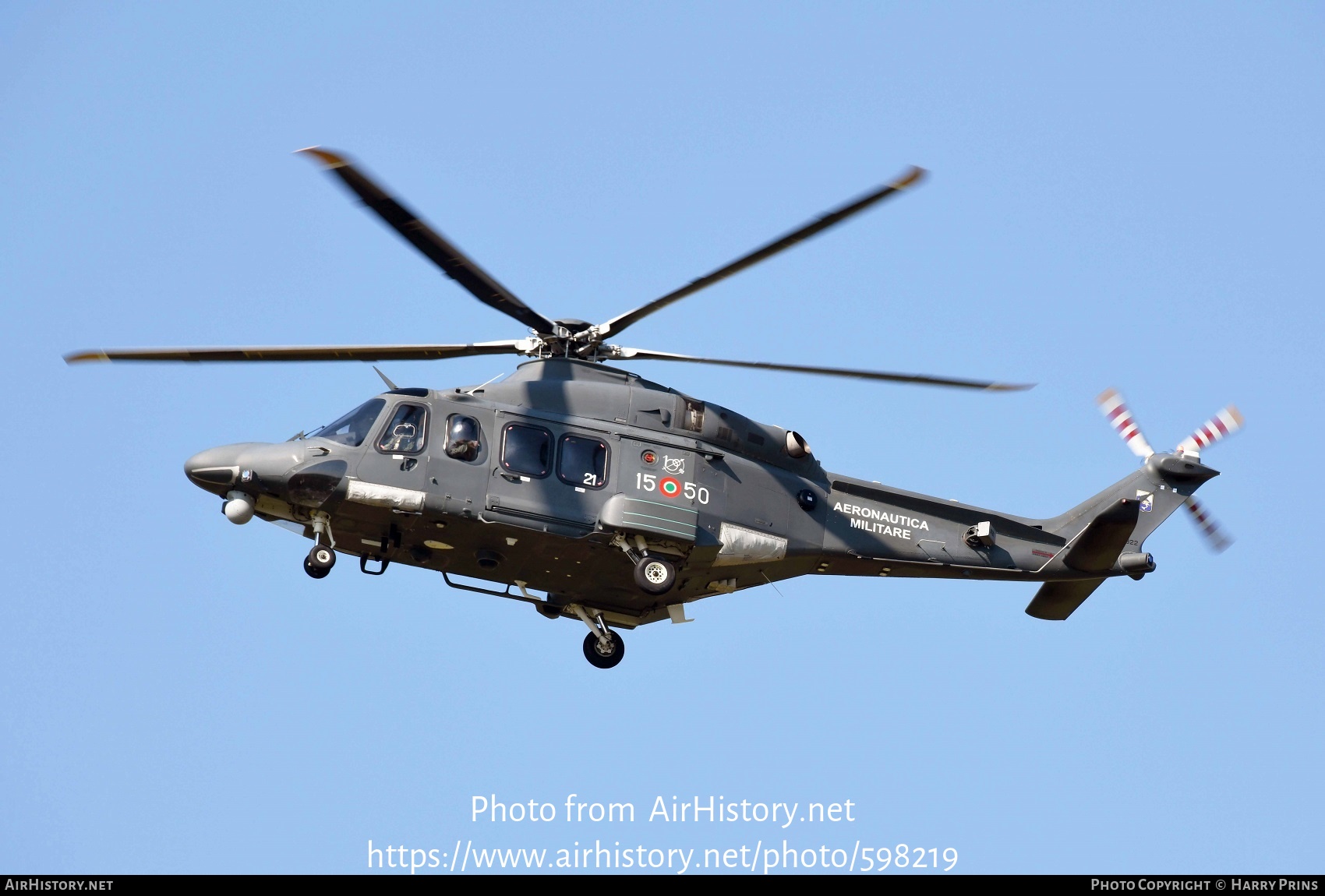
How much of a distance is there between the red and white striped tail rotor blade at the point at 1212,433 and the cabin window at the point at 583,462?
9.07 meters

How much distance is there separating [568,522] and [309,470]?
10.7ft

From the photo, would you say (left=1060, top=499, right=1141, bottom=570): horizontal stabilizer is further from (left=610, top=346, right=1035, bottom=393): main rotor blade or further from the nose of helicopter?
the nose of helicopter

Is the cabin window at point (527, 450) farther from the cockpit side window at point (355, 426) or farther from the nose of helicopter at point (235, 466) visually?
the nose of helicopter at point (235, 466)

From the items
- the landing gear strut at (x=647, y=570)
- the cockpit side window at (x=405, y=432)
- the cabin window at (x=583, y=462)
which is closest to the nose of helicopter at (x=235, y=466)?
the cockpit side window at (x=405, y=432)

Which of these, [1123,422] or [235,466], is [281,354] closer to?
[235,466]

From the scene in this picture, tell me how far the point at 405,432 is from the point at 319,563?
6.48 ft

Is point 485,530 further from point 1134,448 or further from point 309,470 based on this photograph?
point 1134,448

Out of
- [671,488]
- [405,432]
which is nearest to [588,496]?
[671,488]

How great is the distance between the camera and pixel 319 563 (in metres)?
19.7

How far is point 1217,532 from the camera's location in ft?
76.3

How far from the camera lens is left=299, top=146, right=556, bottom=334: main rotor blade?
16688mm

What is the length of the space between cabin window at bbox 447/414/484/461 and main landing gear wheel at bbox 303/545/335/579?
1.93m

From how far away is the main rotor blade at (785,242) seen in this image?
1747cm
